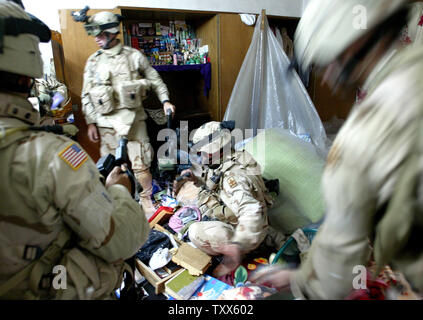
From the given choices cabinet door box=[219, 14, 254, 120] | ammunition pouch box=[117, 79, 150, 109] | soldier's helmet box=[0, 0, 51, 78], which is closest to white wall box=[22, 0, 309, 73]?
cabinet door box=[219, 14, 254, 120]

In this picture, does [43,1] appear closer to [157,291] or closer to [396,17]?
[157,291]

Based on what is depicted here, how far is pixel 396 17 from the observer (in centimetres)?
53

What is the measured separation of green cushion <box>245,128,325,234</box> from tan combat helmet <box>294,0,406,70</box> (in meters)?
1.29

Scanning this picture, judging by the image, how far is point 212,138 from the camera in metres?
1.69

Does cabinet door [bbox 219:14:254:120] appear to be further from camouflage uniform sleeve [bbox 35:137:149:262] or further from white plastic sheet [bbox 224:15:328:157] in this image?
camouflage uniform sleeve [bbox 35:137:149:262]

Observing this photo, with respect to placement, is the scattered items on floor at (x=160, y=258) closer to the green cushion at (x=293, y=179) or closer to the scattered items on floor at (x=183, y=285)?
the scattered items on floor at (x=183, y=285)

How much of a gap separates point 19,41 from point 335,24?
2.65ft

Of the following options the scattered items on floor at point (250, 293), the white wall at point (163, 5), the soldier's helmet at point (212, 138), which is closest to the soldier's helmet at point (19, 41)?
the soldier's helmet at point (212, 138)

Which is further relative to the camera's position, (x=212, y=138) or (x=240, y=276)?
(x=212, y=138)

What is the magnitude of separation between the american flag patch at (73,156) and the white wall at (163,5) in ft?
8.97

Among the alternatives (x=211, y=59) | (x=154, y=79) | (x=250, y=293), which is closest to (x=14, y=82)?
(x=250, y=293)

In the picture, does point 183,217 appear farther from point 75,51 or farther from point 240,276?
point 75,51
